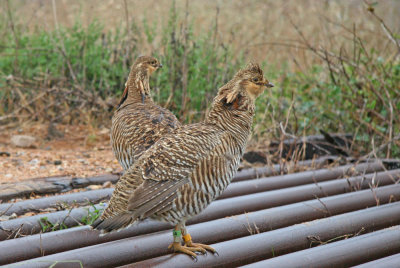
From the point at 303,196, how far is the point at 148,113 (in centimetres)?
127

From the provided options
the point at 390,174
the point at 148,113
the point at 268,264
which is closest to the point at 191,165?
the point at 268,264

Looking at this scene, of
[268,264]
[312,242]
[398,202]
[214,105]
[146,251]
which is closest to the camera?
[268,264]

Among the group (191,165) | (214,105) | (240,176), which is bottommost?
(240,176)

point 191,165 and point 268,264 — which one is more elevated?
point 191,165

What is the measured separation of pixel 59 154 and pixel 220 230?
2548 mm

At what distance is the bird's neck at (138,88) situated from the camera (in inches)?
181

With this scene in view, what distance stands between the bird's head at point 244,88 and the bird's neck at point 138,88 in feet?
3.63

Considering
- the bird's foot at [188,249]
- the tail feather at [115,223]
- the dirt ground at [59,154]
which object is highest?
the tail feather at [115,223]

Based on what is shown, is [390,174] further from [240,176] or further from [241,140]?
[241,140]

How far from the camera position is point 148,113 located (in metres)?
4.17

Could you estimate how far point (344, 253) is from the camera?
121 inches

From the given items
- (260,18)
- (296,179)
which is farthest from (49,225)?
(260,18)

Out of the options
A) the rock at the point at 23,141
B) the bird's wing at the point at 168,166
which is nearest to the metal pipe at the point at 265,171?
the bird's wing at the point at 168,166

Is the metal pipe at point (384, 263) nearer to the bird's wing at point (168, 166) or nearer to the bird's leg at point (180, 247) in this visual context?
the bird's leg at point (180, 247)
